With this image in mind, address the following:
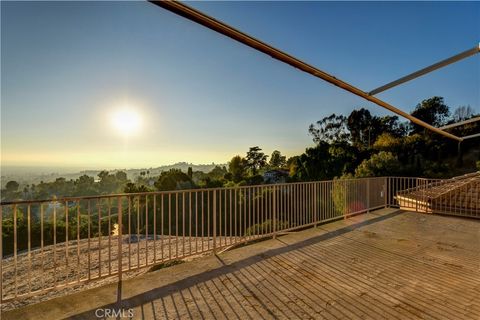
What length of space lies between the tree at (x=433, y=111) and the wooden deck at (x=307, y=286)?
98.7ft

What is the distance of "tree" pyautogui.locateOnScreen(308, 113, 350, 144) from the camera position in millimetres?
41128

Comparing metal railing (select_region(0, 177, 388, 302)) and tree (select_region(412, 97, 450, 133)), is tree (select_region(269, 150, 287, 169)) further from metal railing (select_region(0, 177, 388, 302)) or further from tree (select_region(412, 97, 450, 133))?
metal railing (select_region(0, 177, 388, 302))

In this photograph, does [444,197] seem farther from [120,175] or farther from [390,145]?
[120,175]

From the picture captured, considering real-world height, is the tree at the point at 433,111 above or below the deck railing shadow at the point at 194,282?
above

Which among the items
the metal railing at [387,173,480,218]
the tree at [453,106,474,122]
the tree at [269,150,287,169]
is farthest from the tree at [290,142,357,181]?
the tree at [269,150,287,169]

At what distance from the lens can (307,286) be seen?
2529 millimetres

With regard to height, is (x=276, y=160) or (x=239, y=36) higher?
(x=239, y=36)

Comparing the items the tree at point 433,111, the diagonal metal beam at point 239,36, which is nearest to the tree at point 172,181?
the tree at point 433,111

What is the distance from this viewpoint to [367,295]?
2.36 metres

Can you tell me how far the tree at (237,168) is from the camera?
4309cm

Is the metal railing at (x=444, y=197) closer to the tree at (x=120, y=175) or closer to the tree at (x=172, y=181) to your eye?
the tree at (x=172, y=181)

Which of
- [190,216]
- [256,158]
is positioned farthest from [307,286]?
[256,158]

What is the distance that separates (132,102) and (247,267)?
946cm

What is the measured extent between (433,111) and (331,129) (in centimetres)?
1628
